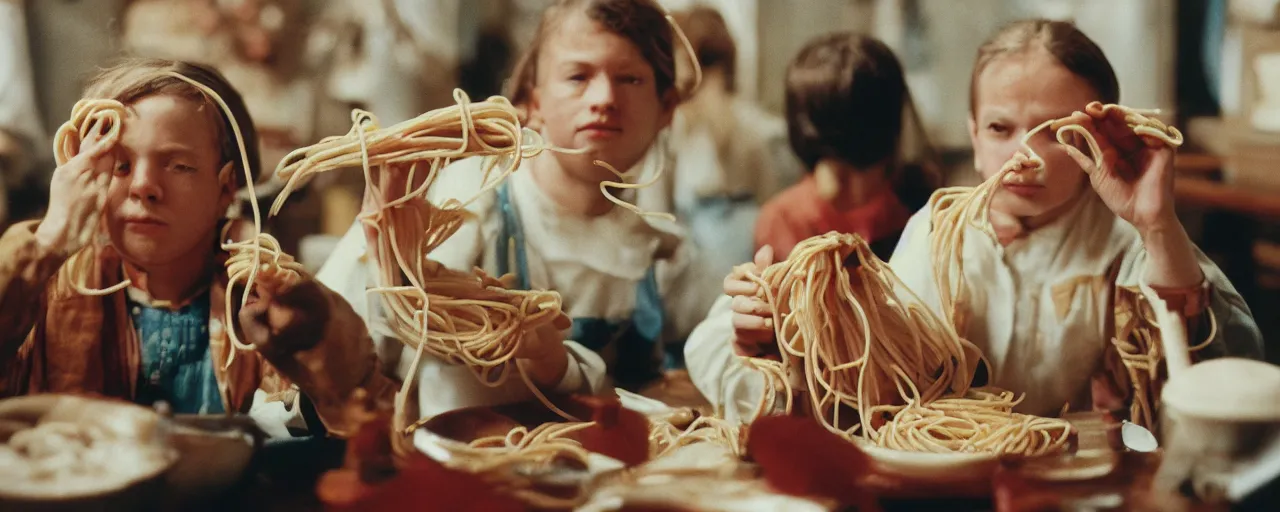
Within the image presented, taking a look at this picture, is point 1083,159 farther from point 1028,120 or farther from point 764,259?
point 764,259

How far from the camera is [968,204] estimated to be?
4.57ft

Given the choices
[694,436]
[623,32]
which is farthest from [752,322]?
[623,32]

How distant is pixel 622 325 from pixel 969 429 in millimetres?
447

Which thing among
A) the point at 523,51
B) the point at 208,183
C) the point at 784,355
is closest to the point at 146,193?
the point at 208,183

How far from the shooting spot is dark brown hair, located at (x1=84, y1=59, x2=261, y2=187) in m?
1.32

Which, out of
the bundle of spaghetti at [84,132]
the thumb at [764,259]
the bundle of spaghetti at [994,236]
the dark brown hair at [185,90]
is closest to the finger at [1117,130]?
the bundle of spaghetti at [994,236]

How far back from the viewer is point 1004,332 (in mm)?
1400

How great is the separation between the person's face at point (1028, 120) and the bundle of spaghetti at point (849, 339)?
0.59ft

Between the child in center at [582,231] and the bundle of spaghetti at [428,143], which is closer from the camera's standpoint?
the bundle of spaghetti at [428,143]

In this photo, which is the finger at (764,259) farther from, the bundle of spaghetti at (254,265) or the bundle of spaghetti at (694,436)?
the bundle of spaghetti at (254,265)

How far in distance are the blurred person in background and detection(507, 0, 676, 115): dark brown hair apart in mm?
54

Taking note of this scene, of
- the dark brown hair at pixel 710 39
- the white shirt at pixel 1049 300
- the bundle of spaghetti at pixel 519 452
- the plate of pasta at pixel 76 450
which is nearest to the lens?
the plate of pasta at pixel 76 450

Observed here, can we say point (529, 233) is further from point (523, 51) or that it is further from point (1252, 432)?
point (1252, 432)

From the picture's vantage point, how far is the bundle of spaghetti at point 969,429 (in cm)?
131
